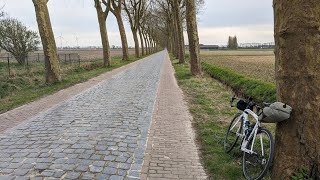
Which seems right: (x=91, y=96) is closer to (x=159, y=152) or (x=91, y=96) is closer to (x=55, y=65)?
(x=55, y=65)

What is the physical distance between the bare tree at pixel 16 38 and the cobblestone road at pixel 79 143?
60.1ft

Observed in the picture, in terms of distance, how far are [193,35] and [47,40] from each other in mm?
7996

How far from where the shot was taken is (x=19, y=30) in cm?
2652

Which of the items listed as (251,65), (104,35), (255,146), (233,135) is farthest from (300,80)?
(251,65)

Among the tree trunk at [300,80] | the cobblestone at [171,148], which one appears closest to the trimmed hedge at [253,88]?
the cobblestone at [171,148]

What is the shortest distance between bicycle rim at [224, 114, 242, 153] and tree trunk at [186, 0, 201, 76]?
13000mm

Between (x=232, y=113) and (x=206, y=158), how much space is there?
3789mm

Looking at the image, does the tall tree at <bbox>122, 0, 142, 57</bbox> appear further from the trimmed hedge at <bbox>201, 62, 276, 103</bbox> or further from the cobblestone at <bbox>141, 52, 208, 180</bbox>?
the cobblestone at <bbox>141, 52, 208, 180</bbox>

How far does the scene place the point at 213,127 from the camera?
7547 millimetres

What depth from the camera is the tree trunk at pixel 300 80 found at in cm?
372

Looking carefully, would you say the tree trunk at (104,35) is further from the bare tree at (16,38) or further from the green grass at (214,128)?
the green grass at (214,128)

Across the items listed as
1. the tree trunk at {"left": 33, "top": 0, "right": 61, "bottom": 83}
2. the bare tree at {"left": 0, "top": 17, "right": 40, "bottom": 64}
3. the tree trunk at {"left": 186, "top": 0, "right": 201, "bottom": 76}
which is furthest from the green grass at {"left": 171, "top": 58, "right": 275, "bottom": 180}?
the bare tree at {"left": 0, "top": 17, "right": 40, "bottom": 64}

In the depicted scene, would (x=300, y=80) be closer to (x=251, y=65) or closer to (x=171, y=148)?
(x=171, y=148)

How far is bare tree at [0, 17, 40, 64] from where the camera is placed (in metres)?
25.7
